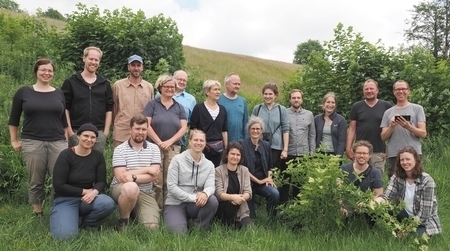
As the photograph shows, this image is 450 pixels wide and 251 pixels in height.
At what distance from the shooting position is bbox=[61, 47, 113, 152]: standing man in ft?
20.0

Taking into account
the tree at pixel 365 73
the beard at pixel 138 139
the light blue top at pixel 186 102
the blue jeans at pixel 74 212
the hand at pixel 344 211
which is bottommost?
the blue jeans at pixel 74 212

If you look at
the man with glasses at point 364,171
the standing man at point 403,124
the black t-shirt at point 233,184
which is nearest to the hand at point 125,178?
the black t-shirt at point 233,184

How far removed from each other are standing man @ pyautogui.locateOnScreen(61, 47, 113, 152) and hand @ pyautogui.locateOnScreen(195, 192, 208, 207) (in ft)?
4.92

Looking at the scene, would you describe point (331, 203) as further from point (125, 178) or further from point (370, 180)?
point (125, 178)

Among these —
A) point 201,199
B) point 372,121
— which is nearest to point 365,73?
point 372,121

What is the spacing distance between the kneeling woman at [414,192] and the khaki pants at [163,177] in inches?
108

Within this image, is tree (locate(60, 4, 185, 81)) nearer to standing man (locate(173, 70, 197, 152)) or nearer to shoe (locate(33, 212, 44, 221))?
standing man (locate(173, 70, 197, 152))

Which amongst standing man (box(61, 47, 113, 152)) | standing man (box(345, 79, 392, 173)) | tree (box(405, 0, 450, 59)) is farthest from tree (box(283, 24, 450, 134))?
tree (box(405, 0, 450, 59))

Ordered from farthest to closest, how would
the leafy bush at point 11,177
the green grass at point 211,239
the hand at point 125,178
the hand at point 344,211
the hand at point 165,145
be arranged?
the leafy bush at point 11,177 → the hand at point 165,145 → the hand at point 125,178 → the hand at point 344,211 → the green grass at point 211,239

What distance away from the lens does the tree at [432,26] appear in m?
44.9

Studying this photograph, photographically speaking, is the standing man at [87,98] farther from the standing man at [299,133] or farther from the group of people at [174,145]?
the standing man at [299,133]

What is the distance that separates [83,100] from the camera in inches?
240

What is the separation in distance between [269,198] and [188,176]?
1290mm

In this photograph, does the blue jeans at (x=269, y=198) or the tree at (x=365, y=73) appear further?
the tree at (x=365, y=73)
